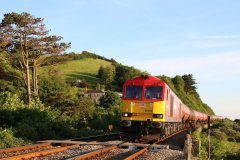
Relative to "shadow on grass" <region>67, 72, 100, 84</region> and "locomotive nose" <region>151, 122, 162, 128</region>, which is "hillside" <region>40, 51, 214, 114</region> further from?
"locomotive nose" <region>151, 122, 162, 128</region>

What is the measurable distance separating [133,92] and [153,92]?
1015 mm

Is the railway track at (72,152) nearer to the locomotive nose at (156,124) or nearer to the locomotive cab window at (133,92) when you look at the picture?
the locomotive nose at (156,124)

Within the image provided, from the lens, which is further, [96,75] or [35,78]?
[96,75]

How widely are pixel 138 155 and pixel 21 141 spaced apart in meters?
6.29

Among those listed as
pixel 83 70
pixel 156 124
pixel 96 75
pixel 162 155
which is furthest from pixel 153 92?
pixel 83 70

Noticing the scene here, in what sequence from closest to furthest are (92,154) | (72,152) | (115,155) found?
(92,154)
(115,155)
(72,152)

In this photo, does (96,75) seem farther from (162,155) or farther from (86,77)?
(162,155)

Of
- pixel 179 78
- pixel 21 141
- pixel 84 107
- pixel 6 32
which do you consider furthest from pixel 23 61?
pixel 179 78

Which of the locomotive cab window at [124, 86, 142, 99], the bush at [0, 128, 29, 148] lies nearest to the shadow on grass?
the locomotive cab window at [124, 86, 142, 99]

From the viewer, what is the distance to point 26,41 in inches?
1469

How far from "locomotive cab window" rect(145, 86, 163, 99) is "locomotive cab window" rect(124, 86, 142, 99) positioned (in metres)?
0.35

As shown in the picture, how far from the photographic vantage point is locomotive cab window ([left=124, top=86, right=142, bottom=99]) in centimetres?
1883

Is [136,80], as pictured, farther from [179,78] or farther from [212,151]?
[179,78]

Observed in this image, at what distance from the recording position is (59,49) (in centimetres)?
3912
